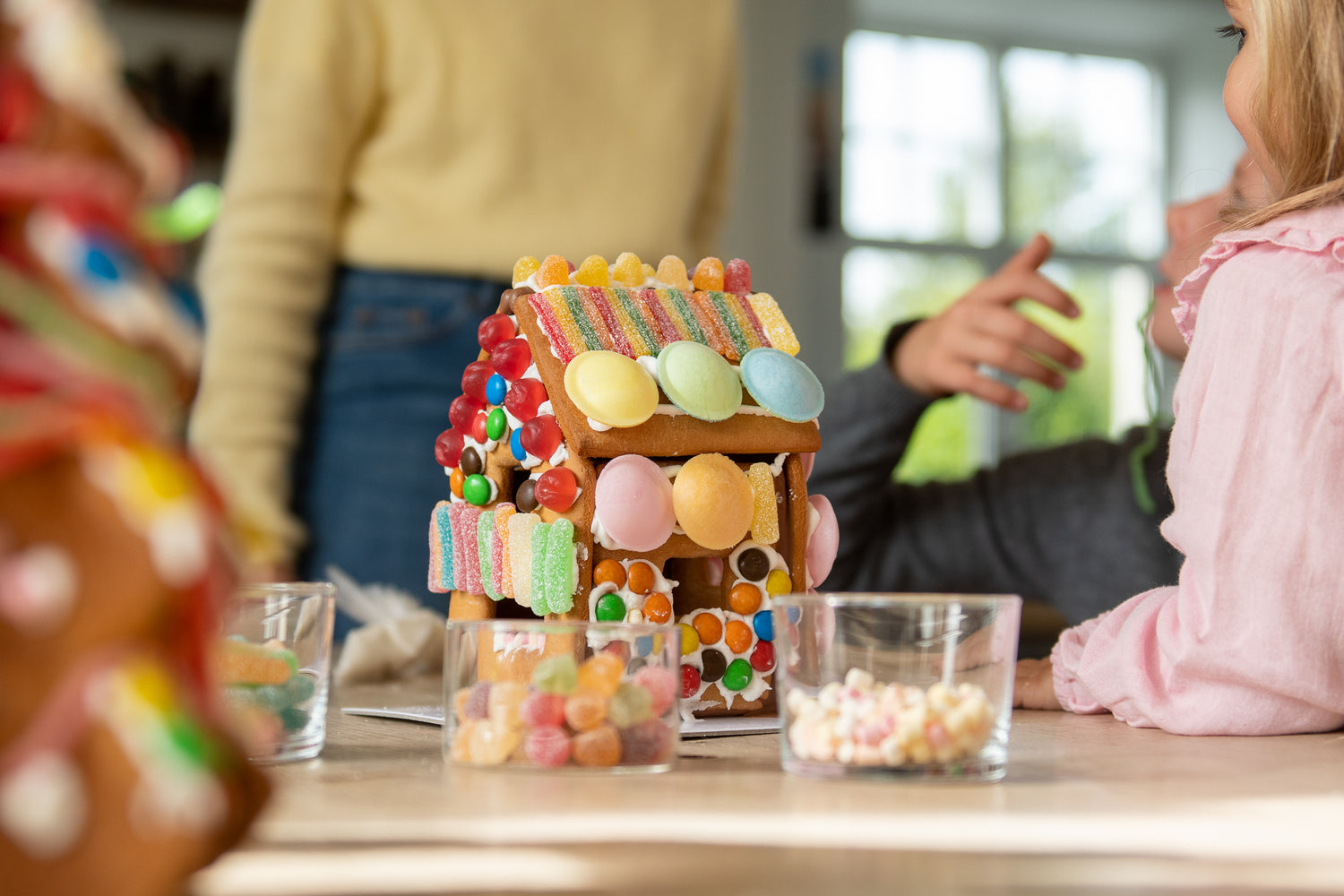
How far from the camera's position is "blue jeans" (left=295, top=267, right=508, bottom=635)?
1.53 meters

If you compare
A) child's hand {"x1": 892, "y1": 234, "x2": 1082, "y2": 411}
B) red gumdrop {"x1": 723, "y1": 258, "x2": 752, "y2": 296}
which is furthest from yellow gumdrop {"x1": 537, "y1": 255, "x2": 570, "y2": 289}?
child's hand {"x1": 892, "y1": 234, "x2": 1082, "y2": 411}

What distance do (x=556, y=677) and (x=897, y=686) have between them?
0.46 ft

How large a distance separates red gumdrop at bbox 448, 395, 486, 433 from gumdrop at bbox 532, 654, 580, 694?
1.03 ft

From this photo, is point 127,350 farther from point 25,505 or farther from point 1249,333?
point 1249,333

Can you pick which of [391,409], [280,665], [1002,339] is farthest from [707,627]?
[391,409]

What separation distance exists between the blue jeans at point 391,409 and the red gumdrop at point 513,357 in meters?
0.75

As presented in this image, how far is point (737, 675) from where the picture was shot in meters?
0.74

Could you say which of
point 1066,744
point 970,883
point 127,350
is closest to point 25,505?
point 127,350

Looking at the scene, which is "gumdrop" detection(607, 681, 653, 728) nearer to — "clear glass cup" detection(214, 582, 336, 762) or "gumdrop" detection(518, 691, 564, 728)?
"gumdrop" detection(518, 691, 564, 728)

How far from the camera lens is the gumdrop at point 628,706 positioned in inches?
21.5

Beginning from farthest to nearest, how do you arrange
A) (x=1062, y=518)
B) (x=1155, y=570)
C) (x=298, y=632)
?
(x=1062, y=518) → (x=1155, y=570) → (x=298, y=632)

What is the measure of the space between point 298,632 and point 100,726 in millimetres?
346

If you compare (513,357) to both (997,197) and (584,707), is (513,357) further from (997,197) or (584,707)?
(997,197)

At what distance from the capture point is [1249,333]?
2.46ft
